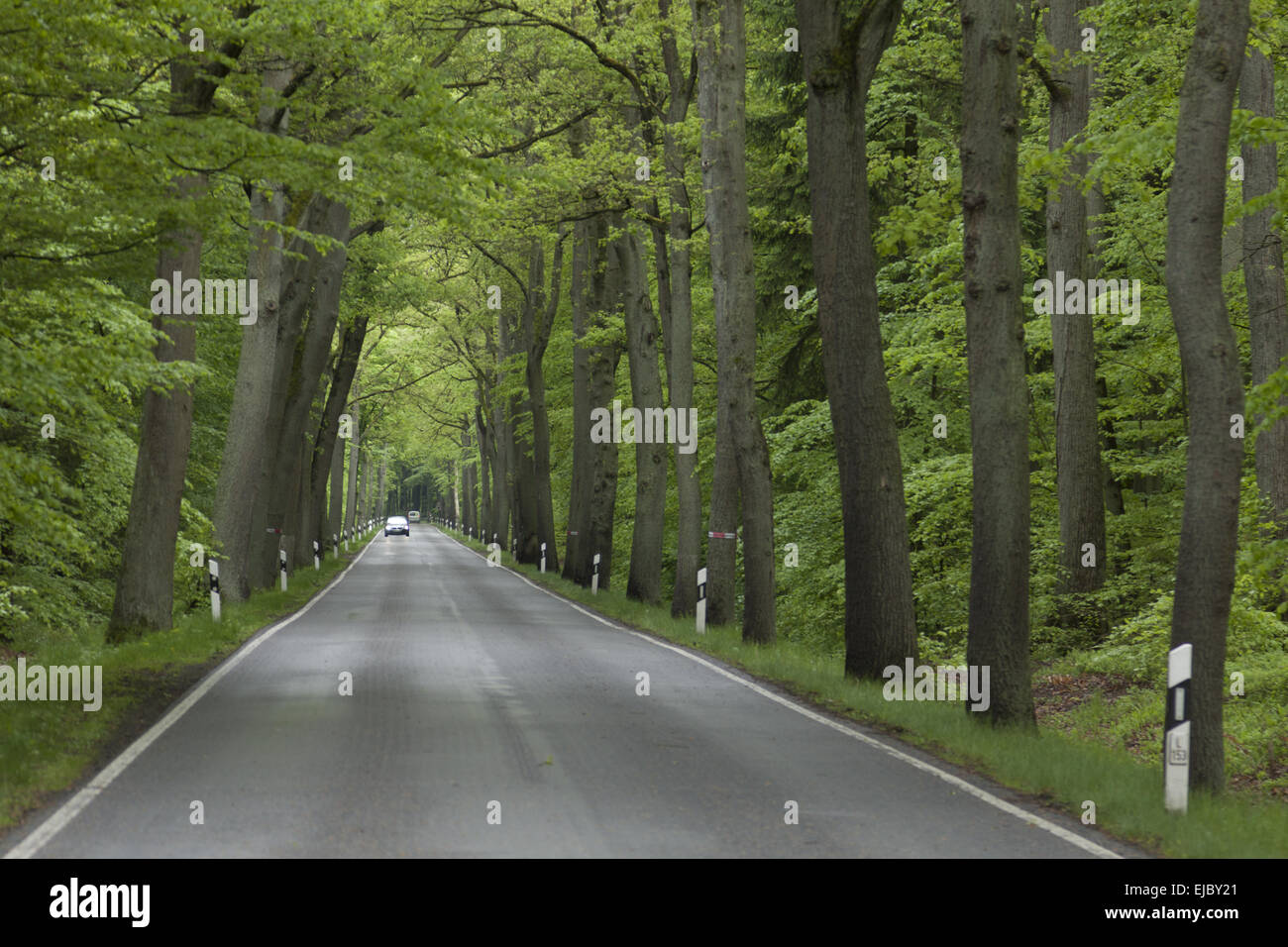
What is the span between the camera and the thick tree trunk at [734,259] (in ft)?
64.8

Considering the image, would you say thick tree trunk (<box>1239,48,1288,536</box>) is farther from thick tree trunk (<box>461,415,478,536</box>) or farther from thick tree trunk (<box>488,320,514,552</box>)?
thick tree trunk (<box>461,415,478,536</box>)

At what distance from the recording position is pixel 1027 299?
959 inches

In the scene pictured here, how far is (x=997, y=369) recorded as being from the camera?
11695 millimetres

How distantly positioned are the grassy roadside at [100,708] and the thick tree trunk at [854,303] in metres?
7.41

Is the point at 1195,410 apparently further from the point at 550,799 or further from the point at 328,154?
the point at 328,154

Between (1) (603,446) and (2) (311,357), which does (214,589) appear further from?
(1) (603,446)

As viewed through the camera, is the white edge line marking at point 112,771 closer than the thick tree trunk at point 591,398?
Yes

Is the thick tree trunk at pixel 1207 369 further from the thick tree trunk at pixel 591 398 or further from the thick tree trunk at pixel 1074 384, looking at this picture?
the thick tree trunk at pixel 591 398

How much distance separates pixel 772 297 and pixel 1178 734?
818 inches

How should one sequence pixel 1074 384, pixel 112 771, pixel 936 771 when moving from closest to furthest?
pixel 112 771
pixel 936 771
pixel 1074 384

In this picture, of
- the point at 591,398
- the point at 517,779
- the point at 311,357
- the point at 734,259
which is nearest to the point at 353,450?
the point at 591,398

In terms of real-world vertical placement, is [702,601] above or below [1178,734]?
below

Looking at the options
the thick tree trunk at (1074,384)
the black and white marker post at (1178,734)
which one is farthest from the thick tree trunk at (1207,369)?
the thick tree trunk at (1074,384)
